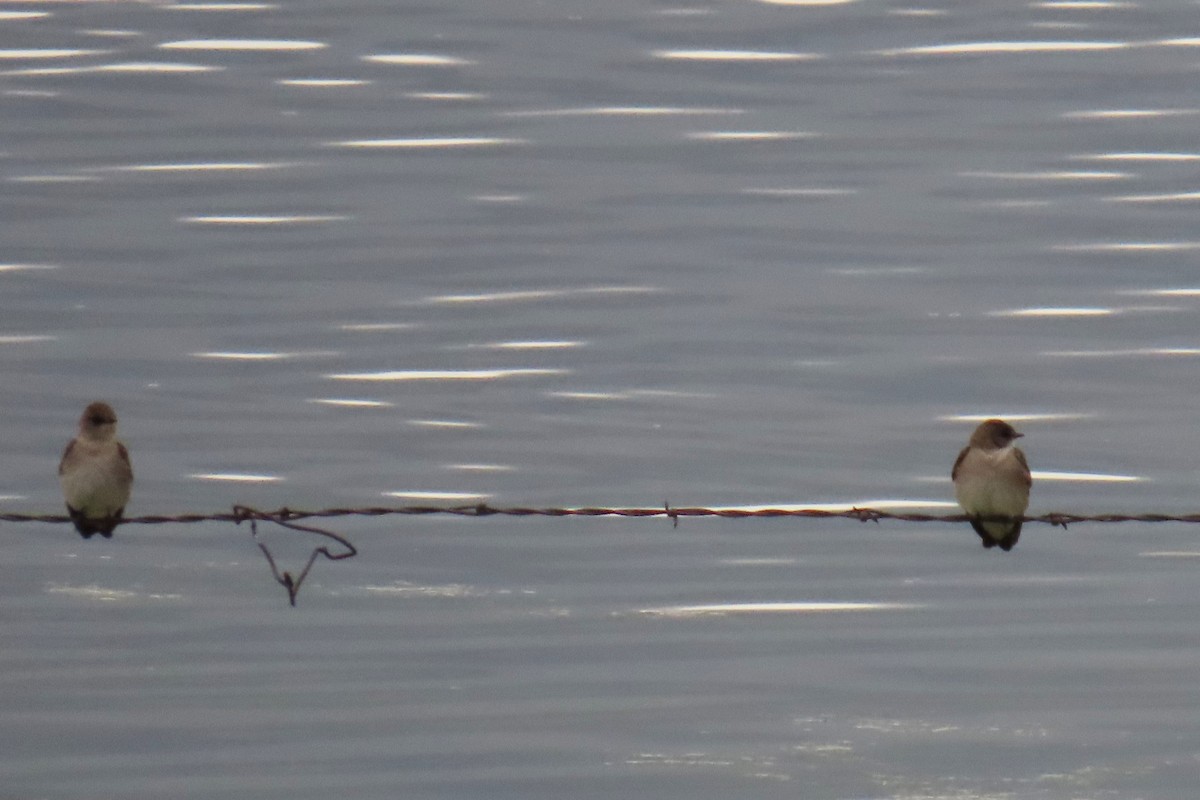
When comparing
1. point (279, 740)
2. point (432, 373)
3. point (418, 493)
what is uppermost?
point (432, 373)

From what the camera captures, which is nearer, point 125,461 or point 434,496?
point 125,461

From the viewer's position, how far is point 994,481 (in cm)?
847

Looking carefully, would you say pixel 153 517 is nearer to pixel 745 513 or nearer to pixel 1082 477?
pixel 745 513

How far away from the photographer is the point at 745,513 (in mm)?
6066

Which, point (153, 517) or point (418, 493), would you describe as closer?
point (153, 517)

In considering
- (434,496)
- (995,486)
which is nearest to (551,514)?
(995,486)

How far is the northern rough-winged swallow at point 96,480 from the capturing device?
28.0 feet

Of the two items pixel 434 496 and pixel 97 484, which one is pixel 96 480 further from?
pixel 434 496

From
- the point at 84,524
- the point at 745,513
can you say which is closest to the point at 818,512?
the point at 745,513

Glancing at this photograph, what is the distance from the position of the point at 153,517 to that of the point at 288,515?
18.7 inches

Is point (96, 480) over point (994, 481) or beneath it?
beneath

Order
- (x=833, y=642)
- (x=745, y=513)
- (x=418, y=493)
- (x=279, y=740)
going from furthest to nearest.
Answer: (x=418, y=493), (x=833, y=642), (x=279, y=740), (x=745, y=513)

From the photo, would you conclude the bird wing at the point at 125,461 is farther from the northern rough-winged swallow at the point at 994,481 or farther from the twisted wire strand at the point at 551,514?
the northern rough-winged swallow at the point at 994,481

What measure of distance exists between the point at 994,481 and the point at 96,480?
3.96 metres
